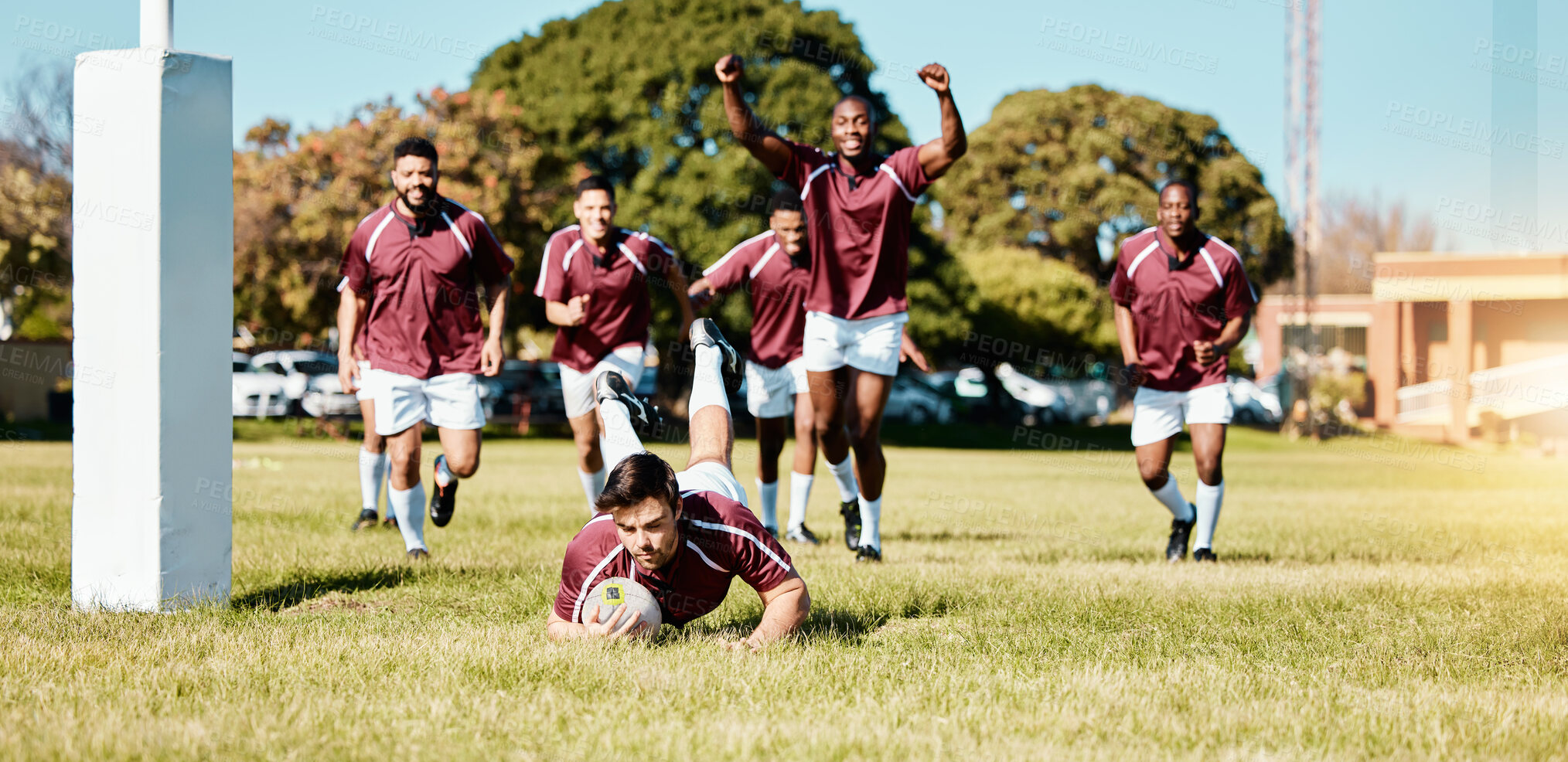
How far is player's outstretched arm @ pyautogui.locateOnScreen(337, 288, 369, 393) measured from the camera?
7.07 metres

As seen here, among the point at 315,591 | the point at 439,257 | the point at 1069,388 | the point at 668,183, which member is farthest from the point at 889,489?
the point at 1069,388

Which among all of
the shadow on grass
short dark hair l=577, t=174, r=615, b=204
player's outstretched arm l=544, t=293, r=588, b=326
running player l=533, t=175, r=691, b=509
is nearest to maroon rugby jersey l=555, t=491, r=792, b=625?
the shadow on grass

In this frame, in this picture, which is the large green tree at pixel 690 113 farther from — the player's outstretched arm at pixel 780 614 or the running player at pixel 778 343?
the player's outstretched arm at pixel 780 614

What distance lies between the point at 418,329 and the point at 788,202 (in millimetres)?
2932

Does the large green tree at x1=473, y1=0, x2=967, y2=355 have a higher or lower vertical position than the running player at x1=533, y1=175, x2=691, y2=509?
higher

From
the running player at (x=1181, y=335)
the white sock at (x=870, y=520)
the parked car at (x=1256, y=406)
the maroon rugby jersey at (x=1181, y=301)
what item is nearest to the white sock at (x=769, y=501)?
the white sock at (x=870, y=520)

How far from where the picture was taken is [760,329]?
9.17 m

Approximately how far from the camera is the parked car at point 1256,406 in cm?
4697

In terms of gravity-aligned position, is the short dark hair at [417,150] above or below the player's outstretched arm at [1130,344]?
above

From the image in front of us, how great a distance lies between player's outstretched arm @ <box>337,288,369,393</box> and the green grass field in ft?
3.39

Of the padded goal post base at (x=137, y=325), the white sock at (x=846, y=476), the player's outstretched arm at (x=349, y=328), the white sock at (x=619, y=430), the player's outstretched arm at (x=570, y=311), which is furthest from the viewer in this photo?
the white sock at (x=846, y=476)

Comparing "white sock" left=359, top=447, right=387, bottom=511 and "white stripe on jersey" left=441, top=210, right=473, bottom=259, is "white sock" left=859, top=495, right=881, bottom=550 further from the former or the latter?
"white sock" left=359, top=447, right=387, bottom=511

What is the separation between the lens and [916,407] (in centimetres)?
4159

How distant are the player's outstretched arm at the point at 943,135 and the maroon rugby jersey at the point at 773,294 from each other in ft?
7.05
